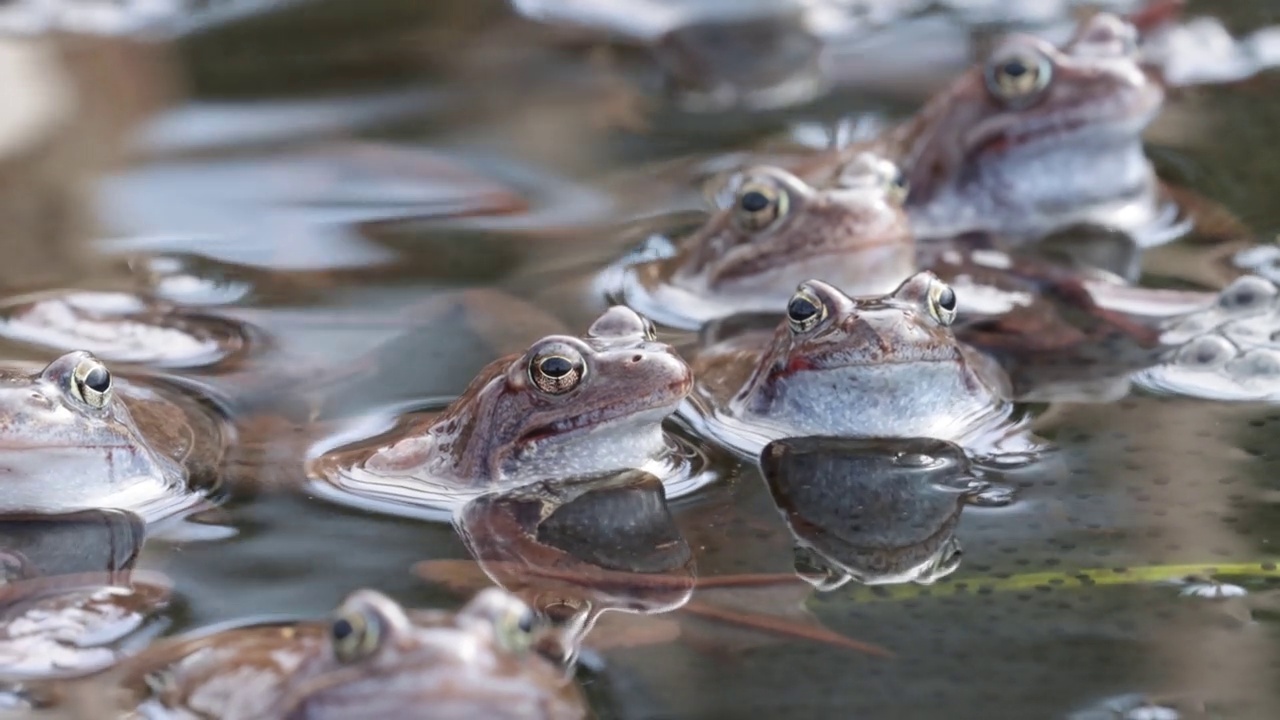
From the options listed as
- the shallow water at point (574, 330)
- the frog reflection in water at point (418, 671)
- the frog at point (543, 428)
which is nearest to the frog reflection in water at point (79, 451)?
the shallow water at point (574, 330)

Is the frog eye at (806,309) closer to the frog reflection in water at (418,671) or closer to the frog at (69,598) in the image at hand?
the frog reflection in water at (418,671)

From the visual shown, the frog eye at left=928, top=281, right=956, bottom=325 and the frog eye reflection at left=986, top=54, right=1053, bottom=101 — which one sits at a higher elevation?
the frog eye reflection at left=986, top=54, right=1053, bottom=101

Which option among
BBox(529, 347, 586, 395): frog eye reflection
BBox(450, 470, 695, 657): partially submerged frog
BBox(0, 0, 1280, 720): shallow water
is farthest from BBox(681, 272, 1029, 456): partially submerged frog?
BBox(529, 347, 586, 395): frog eye reflection

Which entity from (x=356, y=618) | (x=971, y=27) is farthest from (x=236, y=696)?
(x=971, y=27)

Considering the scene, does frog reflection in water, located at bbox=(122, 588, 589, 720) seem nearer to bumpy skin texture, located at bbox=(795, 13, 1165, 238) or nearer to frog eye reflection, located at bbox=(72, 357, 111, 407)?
frog eye reflection, located at bbox=(72, 357, 111, 407)

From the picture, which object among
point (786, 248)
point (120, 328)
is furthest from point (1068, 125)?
point (120, 328)

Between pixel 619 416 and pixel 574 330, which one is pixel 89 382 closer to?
pixel 619 416
